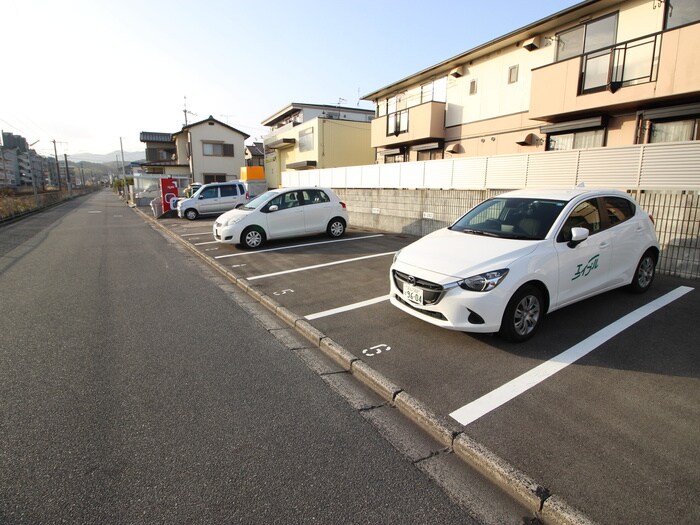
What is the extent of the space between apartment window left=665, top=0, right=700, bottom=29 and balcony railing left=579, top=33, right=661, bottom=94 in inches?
20.1

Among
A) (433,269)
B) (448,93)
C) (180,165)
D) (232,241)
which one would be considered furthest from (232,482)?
(180,165)

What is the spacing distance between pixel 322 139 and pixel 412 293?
2310 centimetres

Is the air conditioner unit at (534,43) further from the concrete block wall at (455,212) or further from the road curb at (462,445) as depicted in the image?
the road curb at (462,445)

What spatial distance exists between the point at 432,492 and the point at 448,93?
16384mm

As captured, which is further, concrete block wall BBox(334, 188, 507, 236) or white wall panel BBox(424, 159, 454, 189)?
white wall panel BBox(424, 159, 454, 189)

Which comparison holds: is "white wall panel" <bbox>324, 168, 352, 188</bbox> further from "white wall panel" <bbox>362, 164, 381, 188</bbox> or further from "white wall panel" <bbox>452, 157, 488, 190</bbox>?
"white wall panel" <bbox>452, 157, 488, 190</bbox>

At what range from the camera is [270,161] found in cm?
Result: 3688

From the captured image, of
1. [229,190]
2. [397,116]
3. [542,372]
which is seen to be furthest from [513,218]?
[229,190]

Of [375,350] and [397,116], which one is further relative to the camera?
[397,116]

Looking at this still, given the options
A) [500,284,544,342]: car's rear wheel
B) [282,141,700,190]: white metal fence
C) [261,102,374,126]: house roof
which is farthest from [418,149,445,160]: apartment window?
[261,102,374,126]: house roof

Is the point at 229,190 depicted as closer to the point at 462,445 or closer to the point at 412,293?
the point at 412,293

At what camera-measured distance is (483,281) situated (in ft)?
11.7

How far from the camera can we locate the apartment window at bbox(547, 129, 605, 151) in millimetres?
10820

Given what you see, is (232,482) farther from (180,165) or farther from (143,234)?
(180,165)
